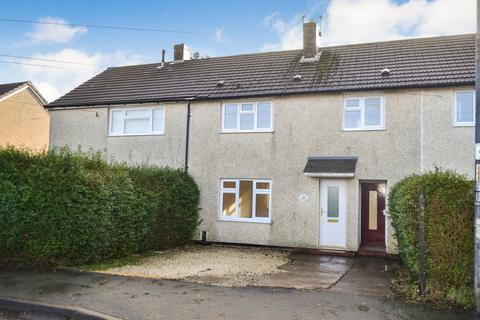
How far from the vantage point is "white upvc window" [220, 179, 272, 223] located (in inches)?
492

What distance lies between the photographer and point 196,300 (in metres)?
6.39

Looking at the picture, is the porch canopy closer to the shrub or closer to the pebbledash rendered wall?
the pebbledash rendered wall

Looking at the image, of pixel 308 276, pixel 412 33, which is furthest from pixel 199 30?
pixel 308 276

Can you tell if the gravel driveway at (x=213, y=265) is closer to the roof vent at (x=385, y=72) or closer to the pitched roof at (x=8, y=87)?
the roof vent at (x=385, y=72)

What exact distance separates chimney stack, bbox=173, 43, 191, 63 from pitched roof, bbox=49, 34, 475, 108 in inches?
23.0

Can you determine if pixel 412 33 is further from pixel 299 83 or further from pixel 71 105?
pixel 71 105

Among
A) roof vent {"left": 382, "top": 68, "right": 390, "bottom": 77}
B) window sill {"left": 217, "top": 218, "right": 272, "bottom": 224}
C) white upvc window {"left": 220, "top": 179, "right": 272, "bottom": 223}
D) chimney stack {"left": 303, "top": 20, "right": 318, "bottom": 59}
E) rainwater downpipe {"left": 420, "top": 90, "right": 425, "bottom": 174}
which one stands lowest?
window sill {"left": 217, "top": 218, "right": 272, "bottom": 224}

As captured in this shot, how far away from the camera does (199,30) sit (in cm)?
1451

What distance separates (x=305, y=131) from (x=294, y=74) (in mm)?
2495

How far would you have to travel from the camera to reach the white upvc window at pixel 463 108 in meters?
10.8

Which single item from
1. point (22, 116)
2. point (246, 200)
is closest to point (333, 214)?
point (246, 200)

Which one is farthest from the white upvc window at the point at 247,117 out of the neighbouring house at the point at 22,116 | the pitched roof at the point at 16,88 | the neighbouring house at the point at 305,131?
the pitched roof at the point at 16,88

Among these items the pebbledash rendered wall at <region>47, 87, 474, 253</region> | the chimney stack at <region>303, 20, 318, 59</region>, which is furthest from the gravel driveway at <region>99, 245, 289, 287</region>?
the chimney stack at <region>303, 20, 318, 59</region>

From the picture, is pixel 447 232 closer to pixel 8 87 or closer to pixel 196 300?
pixel 196 300
